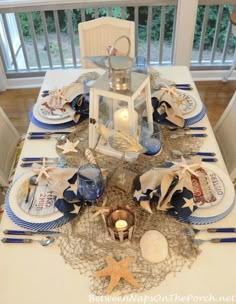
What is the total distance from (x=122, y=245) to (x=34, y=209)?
0.32 meters

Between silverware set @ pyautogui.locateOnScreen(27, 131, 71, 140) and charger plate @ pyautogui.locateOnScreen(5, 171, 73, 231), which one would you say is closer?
charger plate @ pyautogui.locateOnScreen(5, 171, 73, 231)

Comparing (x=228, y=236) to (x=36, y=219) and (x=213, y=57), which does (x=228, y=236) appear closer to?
(x=36, y=219)

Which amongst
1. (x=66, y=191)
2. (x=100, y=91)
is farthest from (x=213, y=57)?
(x=66, y=191)

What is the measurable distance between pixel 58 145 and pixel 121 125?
12.0 inches

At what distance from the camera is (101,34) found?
6.61 ft

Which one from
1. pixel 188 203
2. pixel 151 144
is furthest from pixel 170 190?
pixel 151 144

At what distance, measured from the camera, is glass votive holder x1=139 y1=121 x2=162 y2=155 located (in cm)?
130

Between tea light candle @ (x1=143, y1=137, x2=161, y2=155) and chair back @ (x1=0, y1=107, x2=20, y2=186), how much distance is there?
72 cm

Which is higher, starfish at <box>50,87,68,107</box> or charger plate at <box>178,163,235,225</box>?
starfish at <box>50,87,68,107</box>

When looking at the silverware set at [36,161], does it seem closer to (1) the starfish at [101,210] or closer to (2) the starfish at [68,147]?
(2) the starfish at [68,147]

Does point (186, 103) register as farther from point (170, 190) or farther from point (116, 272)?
point (116, 272)

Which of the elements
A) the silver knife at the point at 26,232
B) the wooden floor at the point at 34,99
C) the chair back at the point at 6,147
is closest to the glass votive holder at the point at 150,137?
the silver knife at the point at 26,232

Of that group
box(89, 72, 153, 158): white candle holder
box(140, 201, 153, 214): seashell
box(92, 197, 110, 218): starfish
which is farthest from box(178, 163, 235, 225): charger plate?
box(89, 72, 153, 158): white candle holder

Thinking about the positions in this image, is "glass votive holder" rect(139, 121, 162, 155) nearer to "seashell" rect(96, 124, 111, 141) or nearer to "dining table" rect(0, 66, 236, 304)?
"seashell" rect(96, 124, 111, 141)
